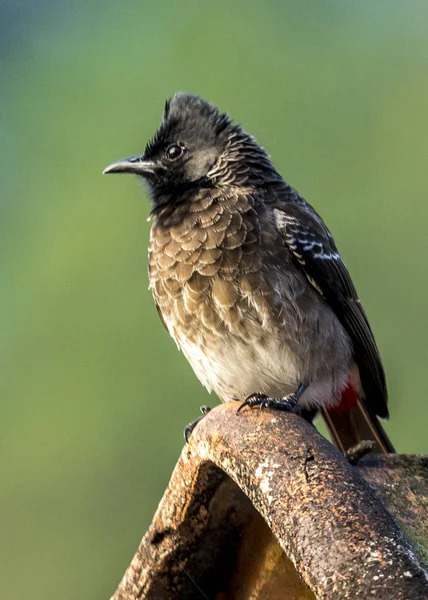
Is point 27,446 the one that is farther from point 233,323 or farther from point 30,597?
point 233,323

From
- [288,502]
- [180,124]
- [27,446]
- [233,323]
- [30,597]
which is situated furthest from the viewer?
[27,446]

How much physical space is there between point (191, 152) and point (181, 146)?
0.19ft

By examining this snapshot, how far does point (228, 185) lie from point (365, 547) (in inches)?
96.0

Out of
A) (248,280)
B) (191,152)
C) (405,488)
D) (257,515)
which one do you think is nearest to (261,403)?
(257,515)

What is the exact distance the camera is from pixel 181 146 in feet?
14.3

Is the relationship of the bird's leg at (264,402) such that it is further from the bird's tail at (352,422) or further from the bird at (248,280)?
the bird's tail at (352,422)

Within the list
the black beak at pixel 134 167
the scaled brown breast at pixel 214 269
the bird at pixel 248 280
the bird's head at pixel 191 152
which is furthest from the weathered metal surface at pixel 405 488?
the black beak at pixel 134 167

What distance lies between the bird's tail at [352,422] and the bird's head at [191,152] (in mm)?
974

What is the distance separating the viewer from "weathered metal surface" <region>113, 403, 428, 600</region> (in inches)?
73.5

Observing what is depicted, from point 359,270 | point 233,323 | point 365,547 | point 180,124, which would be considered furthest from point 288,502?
point 359,270

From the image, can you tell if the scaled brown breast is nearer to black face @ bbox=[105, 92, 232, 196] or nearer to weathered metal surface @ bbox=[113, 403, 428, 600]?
black face @ bbox=[105, 92, 232, 196]

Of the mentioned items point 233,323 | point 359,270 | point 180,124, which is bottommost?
point 359,270

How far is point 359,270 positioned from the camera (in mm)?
6473

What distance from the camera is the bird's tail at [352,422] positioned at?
164 inches
